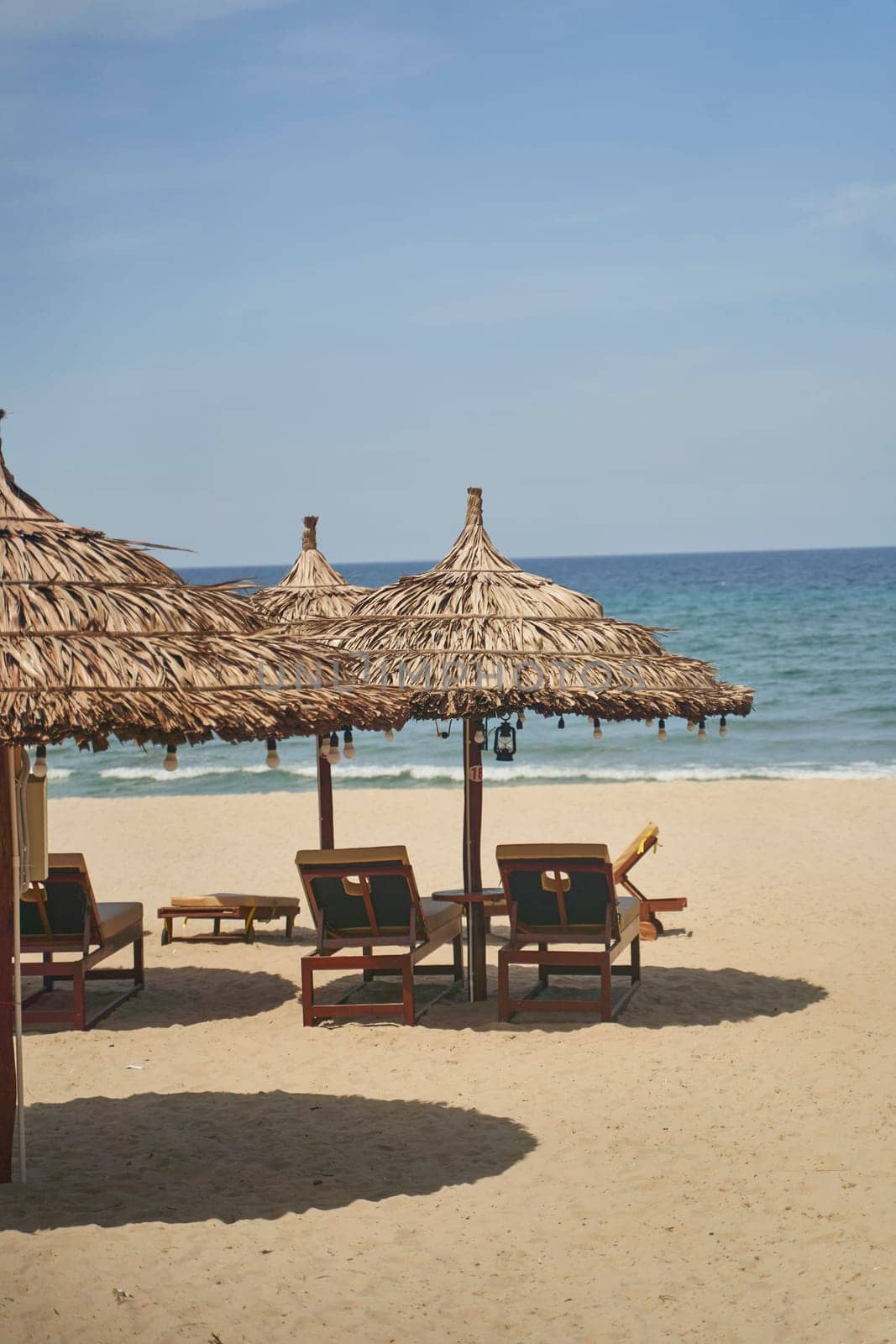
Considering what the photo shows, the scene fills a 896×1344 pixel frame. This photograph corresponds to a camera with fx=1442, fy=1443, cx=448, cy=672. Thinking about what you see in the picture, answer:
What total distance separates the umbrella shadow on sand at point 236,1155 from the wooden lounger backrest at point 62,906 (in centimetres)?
151

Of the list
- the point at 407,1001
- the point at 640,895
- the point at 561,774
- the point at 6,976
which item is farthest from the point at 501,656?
the point at 561,774

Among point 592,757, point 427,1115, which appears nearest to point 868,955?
point 427,1115

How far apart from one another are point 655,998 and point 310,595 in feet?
13.4

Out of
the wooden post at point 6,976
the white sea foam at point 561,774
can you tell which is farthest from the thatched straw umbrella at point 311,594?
the white sea foam at point 561,774

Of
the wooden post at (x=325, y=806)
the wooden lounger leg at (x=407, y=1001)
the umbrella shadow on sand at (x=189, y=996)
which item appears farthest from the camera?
the wooden post at (x=325, y=806)

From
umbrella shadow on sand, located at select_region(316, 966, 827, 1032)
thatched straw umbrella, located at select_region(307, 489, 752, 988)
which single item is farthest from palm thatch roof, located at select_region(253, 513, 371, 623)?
umbrella shadow on sand, located at select_region(316, 966, 827, 1032)

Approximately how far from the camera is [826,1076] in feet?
20.2

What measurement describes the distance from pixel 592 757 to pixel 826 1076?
18.8 meters

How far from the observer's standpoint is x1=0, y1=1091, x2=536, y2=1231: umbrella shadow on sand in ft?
15.7

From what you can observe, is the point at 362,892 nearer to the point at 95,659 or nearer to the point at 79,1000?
the point at 79,1000

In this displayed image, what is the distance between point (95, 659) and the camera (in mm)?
4977

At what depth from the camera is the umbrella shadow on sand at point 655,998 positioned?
735 cm

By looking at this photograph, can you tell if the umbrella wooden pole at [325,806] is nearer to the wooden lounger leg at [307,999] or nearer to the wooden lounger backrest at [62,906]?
the wooden lounger leg at [307,999]

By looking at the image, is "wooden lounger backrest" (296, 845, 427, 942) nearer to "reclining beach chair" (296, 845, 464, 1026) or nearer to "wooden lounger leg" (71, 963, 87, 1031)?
"reclining beach chair" (296, 845, 464, 1026)
